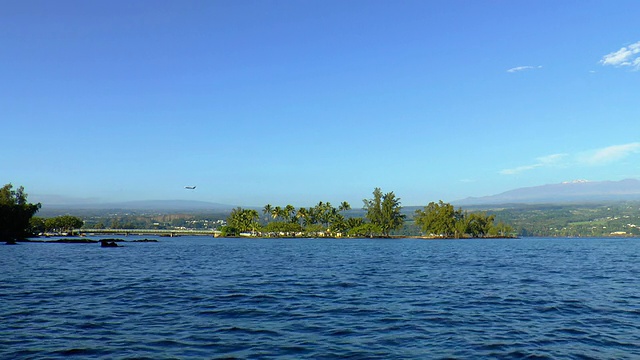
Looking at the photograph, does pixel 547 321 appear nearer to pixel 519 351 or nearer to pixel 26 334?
pixel 519 351

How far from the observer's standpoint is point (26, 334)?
72.4 ft

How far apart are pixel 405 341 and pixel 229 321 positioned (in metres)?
9.45

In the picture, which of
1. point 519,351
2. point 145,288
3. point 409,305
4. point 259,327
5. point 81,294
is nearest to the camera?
point 519,351

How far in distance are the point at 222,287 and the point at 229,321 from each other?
15.5 meters

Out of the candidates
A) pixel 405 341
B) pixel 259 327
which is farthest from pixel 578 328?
pixel 259 327

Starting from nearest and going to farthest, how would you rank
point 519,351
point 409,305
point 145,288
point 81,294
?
point 519,351
point 409,305
point 81,294
point 145,288

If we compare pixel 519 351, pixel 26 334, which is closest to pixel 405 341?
pixel 519 351

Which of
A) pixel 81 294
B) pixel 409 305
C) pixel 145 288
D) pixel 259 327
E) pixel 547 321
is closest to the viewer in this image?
pixel 259 327

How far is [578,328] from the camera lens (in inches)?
957

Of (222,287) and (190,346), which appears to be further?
(222,287)

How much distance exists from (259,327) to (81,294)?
1853cm

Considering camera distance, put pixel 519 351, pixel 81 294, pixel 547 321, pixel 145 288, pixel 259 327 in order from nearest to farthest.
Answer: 1. pixel 519 351
2. pixel 259 327
3. pixel 547 321
4. pixel 81 294
5. pixel 145 288

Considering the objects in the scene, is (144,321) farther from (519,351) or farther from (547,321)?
(547,321)

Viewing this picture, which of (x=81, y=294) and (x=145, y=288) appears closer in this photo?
(x=81, y=294)
